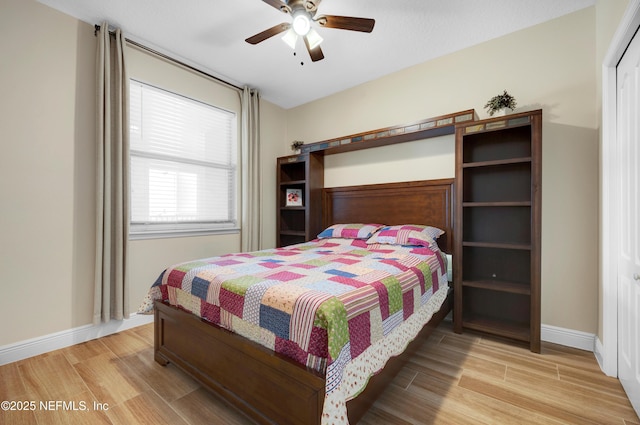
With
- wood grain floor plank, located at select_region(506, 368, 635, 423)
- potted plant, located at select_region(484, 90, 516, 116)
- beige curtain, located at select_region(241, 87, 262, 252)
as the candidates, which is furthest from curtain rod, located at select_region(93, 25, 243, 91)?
wood grain floor plank, located at select_region(506, 368, 635, 423)

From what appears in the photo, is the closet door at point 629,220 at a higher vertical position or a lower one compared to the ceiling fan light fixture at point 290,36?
lower

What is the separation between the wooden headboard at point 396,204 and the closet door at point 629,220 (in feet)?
3.98

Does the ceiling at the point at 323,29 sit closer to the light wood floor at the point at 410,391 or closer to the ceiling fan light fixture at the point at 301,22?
the ceiling fan light fixture at the point at 301,22

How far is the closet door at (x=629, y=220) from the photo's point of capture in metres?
1.48

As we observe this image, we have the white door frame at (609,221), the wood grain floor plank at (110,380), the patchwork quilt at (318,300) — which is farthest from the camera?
the white door frame at (609,221)

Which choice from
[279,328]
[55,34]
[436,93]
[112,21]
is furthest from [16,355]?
[436,93]

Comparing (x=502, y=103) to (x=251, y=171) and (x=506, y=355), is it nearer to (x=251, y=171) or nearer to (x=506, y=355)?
(x=506, y=355)

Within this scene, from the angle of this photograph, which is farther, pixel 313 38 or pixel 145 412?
pixel 313 38

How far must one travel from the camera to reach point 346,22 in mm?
1978

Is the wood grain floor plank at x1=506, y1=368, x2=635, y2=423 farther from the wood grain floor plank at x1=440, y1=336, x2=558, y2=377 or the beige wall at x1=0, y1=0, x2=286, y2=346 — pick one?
the beige wall at x1=0, y1=0, x2=286, y2=346

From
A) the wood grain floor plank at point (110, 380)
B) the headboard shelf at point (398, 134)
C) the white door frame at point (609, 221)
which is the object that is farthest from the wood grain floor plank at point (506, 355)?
the wood grain floor plank at point (110, 380)

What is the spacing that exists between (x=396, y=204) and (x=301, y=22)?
6.69 feet

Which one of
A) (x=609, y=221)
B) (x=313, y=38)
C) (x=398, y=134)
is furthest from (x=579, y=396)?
(x=313, y=38)

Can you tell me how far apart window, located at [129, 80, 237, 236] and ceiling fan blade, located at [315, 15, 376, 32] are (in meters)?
1.92
